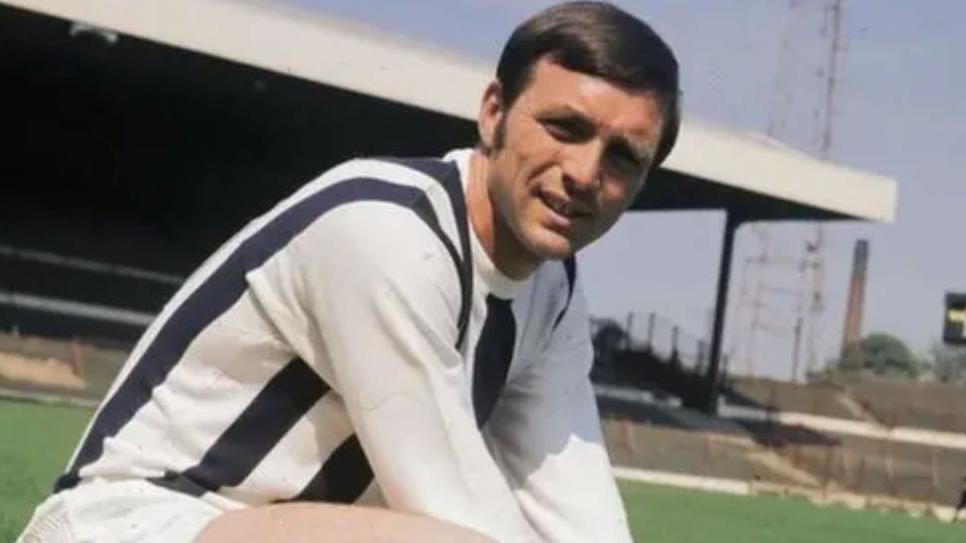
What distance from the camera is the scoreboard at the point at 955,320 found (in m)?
34.9

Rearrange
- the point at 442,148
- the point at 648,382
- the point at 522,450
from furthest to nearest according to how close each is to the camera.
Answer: the point at 648,382 < the point at 442,148 < the point at 522,450

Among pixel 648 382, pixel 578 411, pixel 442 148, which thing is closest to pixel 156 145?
pixel 442 148

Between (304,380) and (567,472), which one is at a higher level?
(304,380)

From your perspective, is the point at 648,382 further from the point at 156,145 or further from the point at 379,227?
the point at 379,227

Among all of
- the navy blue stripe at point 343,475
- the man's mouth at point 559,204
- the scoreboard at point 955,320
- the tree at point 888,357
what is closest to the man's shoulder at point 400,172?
the man's mouth at point 559,204

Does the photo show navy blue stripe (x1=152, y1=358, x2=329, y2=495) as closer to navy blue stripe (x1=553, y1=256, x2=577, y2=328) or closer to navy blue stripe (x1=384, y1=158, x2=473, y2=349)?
navy blue stripe (x1=384, y1=158, x2=473, y2=349)

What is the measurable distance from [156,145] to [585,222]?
33.9 metres

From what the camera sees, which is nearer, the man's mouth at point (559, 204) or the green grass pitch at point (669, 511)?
the man's mouth at point (559, 204)

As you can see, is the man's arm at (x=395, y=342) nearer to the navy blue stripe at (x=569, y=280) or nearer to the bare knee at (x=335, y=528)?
the bare knee at (x=335, y=528)

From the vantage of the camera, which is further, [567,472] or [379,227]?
[567,472]

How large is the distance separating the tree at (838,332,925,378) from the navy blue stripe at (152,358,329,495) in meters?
80.9

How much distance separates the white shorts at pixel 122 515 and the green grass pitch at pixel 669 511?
14.0 ft

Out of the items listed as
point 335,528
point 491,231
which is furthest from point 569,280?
point 335,528

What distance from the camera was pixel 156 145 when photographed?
117 feet
